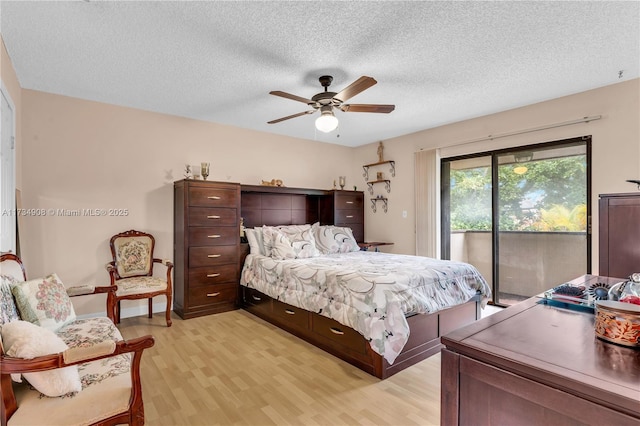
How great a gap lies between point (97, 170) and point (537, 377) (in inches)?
173

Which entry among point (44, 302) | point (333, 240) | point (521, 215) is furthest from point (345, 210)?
point (44, 302)

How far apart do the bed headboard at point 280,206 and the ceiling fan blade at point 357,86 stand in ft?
7.07

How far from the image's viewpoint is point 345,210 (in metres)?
5.40

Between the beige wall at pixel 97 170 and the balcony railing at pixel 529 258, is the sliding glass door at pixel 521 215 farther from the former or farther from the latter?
the beige wall at pixel 97 170

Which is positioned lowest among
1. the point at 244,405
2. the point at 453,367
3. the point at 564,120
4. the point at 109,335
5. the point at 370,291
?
the point at 244,405

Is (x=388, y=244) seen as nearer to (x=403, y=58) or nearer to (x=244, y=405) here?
(x=403, y=58)

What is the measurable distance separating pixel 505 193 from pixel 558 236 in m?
0.78

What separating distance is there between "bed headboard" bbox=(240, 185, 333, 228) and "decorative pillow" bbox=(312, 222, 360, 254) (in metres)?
0.67

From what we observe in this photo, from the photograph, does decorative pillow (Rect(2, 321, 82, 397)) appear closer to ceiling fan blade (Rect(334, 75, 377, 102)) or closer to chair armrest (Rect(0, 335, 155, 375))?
chair armrest (Rect(0, 335, 155, 375))

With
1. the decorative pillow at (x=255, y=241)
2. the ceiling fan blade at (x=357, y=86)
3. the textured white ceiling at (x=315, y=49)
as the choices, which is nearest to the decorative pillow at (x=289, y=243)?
the decorative pillow at (x=255, y=241)

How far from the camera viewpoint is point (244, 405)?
2053 millimetres

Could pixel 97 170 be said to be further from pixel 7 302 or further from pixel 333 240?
pixel 333 240

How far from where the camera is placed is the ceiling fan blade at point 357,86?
2320 millimetres

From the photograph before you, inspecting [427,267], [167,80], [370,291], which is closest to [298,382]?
[370,291]
